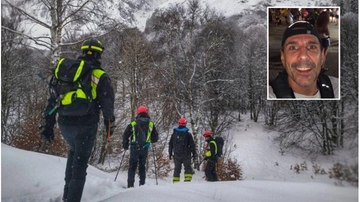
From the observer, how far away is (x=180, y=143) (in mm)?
2766

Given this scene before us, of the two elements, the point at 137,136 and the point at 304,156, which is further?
the point at 137,136

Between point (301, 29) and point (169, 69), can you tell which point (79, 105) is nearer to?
point (169, 69)

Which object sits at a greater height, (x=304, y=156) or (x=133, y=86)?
(x=133, y=86)

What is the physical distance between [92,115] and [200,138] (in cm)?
61

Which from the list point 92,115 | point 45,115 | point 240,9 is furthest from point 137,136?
point 240,9

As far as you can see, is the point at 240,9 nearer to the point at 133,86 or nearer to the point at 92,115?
the point at 133,86

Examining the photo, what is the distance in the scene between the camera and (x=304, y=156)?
2.71 m

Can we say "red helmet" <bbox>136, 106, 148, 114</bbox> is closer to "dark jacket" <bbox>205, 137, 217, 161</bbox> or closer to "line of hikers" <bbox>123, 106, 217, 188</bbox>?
"line of hikers" <bbox>123, 106, 217, 188</bbox>

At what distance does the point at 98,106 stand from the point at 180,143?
0.50m

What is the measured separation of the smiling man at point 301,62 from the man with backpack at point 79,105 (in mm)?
926

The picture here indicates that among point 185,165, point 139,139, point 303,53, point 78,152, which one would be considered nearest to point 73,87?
point 78,152

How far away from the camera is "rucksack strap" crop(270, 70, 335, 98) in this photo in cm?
274

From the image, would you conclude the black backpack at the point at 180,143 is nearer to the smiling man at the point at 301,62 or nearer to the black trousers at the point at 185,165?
the black trousers at the point at 185,165

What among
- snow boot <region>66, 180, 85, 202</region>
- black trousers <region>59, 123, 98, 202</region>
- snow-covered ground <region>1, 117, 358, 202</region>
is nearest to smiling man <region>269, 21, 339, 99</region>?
snow-covered ground <region>1, 117, 358, 202</region>
